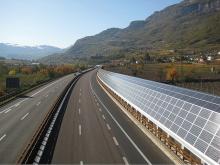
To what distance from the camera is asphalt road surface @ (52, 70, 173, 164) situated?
24.7 meters

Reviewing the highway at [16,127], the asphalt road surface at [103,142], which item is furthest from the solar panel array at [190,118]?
the highway at [16,127]

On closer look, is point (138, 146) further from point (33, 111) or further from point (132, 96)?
point (33, 111)

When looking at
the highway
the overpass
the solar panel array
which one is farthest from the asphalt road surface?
the highway

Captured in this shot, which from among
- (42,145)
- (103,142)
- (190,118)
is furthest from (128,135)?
(190,118)

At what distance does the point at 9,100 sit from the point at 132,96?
29274 millimetres

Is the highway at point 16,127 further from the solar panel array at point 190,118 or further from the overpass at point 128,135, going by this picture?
the solar panel array at point 190,118

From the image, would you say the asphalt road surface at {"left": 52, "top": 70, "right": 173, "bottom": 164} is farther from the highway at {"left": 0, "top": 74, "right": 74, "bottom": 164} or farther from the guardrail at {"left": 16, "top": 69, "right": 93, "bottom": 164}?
the highway at {"left": 0, "top": 74, "right": 74, "bottom": 164}

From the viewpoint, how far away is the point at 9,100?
65875 millimetres

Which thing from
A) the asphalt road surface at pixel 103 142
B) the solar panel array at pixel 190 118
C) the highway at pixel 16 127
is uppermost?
the solar panel array at pixel 190 118

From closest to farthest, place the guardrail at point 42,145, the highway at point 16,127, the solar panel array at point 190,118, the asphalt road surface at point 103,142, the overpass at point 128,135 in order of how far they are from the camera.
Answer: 1. the solar panel array at point 190,118
2. the overpass at point 128,135
3. the guardrail at point 42,145
4. the asphalt road surface at point 103,142
5. the highway at point 16,127

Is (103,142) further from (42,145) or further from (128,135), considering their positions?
(42,145)

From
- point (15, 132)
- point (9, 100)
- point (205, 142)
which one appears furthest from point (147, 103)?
point (9, 100)

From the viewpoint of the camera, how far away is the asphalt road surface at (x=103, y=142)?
2466 centimetres

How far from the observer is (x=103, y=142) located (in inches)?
1172
